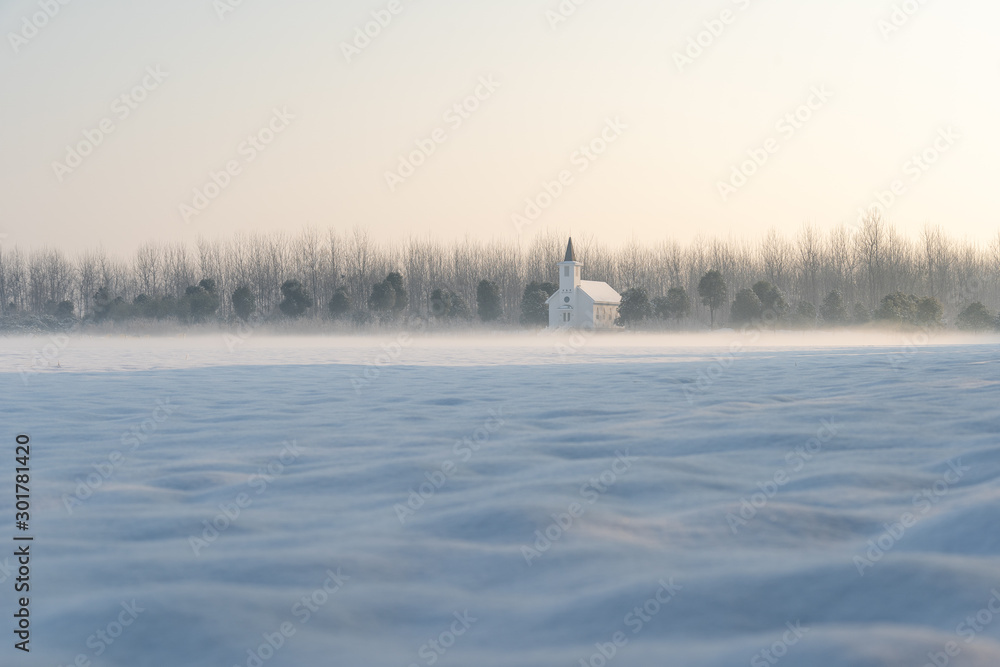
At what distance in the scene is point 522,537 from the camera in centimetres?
299

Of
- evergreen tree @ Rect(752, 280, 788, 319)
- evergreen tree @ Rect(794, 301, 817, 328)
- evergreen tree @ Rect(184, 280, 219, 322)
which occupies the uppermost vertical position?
evergreen tree @ Rect(184, 280, 219, 322)

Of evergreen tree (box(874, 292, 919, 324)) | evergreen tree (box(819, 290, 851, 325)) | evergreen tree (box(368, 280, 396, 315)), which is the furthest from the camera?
evergreen tree (box(368, 280, 396, 315))

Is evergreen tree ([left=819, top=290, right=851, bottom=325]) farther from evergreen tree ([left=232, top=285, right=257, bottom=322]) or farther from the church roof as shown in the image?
evergreen tree ([left=232, top=285, right=257, bottom=322])

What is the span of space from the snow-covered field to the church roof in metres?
36.1

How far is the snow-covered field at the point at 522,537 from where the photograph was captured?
2139 millimetres

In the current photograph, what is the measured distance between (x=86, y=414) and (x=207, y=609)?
16.1ft

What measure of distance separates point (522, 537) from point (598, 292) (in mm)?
41095

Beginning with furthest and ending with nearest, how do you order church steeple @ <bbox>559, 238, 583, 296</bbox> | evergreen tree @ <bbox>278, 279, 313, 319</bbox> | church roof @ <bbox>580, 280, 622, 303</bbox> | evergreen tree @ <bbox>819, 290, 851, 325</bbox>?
church roof @ <bbox>580, 280, 622, 303</bbox>, church steeple @ <bbox>559, 238, 583, 296</bbox>, evergreen tree @ <bbox>278, 279, 313, 319</bbox>, evergreen tree @ <bbox>819, 290, 851, 325</bbox>

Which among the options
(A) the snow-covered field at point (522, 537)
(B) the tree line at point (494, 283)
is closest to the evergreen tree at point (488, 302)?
(B) the tree line at point (494, 283)

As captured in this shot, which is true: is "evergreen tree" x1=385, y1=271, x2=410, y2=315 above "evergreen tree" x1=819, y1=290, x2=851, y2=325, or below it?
above

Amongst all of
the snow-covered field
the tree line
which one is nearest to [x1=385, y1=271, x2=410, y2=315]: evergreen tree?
the tree line

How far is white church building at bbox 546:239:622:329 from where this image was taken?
40.5 m

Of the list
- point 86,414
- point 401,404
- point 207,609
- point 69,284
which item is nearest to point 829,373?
point 401,404

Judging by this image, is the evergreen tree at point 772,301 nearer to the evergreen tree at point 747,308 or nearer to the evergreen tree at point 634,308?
the evergreen tree at point 747,308
